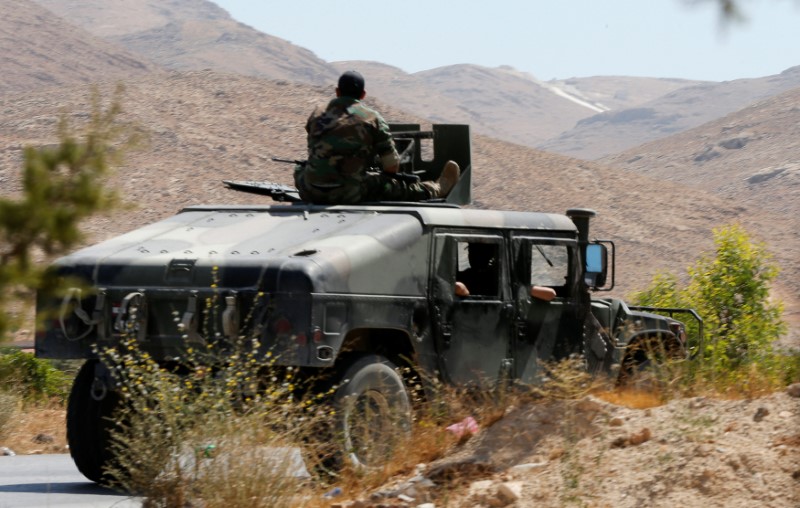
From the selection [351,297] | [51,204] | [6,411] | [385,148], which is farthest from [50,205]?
[6,411]

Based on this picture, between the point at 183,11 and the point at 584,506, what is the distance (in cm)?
18765

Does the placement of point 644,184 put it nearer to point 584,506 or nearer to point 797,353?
point 797,353

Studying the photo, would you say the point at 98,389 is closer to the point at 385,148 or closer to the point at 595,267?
the point at 385,148

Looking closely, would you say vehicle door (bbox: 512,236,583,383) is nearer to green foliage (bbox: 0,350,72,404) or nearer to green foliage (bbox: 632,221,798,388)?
green foliage (bbox: 632,221,798,388)

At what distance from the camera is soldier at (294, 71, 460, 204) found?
10242 millimetres

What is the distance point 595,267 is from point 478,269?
1034 millimetres

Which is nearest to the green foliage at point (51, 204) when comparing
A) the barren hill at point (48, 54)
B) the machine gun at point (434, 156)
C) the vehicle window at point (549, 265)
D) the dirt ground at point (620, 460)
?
the dirt ground at point (620, 460)

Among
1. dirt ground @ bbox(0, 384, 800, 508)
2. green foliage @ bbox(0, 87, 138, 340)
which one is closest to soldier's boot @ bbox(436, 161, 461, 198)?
dirt ground @ bbox(0, 384, 800, 508)

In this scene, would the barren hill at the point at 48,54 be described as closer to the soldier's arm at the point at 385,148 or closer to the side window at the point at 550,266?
the soldier's arm at the point at 385,148

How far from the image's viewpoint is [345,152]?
10.3 metres

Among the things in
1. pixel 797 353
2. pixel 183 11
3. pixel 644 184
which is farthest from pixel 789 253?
pixel 183 11

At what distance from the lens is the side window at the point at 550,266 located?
10.5 meters

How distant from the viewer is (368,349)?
9.27 metres

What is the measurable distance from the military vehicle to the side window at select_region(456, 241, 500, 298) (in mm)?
13
